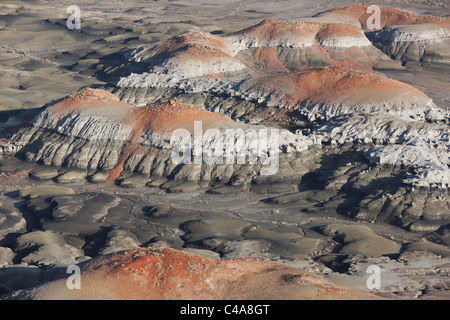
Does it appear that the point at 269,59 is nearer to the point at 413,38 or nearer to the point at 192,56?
the point at 192,56

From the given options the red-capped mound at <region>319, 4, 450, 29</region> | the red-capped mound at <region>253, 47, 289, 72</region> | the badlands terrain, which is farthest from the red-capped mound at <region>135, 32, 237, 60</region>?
the red-capped mound at <region>319, 4, 450, 29</region>

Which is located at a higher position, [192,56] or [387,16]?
[387,16]

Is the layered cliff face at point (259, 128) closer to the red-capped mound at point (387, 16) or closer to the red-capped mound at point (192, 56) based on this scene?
the red-capped mound at point (192, 56)

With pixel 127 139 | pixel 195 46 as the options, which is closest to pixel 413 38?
pixel 195 46

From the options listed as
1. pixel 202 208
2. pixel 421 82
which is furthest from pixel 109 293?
pixel 421 82

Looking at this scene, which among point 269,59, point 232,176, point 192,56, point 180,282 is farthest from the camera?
point 269,59
